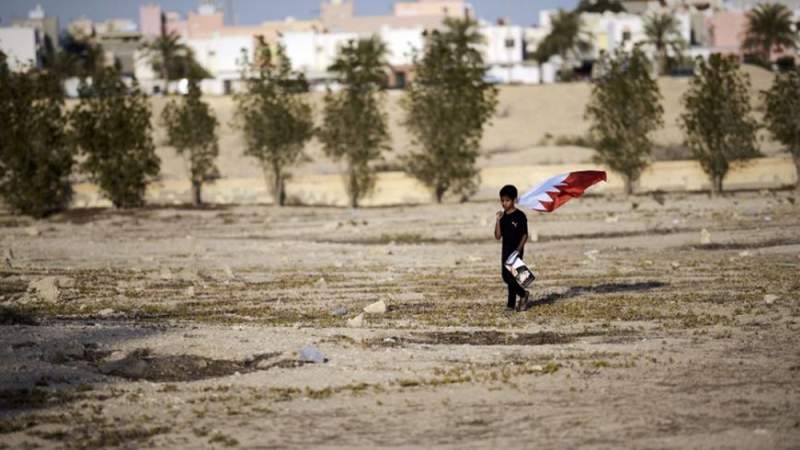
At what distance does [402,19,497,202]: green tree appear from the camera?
50031 mm

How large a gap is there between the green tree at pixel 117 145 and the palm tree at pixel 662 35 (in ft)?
182

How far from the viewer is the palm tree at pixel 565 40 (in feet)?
362

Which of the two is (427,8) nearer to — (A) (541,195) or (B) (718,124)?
(B) (718,124)

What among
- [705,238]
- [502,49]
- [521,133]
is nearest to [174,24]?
[502,49]

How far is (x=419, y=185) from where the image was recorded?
5472 centimetres

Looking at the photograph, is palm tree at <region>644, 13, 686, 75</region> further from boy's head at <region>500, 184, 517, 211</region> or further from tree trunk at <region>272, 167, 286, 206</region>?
boy's head at <region>500, 184, 517, 211</region>

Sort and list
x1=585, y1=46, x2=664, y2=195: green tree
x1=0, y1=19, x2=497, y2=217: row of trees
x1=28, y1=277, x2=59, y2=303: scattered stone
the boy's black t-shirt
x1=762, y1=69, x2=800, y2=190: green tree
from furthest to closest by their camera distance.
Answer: x1=585, y1=46, x2=664, y2=195: green tree
x1=0, y1=19, x2=497, y2=217: row of trees
x1=762, y1=69, x2=800, y2=190: green tree
x1=28, y1=277, x2=59, y2=303: scattered stone
the boy's black t-shirt

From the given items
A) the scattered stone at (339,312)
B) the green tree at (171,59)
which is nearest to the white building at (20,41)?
the green tree at (171,59)

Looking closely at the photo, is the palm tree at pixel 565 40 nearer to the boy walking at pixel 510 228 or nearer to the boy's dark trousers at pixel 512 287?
the boy's dark trousers at pixel 512 287

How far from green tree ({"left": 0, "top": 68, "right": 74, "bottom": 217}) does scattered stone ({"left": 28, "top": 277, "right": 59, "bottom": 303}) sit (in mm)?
27656

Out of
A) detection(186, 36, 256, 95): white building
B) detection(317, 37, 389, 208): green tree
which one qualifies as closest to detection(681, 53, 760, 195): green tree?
detection(317, 37, 389, 208): green tree

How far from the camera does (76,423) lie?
1130 centimetres

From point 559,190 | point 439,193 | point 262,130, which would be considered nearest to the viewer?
point 559,190

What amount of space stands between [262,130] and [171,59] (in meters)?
56.9
